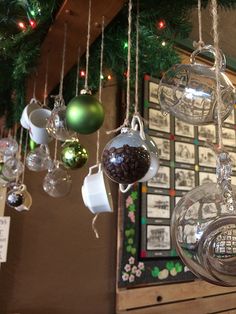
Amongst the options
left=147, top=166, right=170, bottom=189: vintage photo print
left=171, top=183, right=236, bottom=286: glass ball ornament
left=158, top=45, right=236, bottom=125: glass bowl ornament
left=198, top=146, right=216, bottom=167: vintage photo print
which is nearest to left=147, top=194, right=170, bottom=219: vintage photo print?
left=147, top=166, right=170, bottom=189: vintage photo print

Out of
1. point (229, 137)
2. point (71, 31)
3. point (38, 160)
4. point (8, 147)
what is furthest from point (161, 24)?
point (229, 137)

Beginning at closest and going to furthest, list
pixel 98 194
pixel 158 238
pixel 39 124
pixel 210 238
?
pixel 210 238
pixel 98 194
pixel 39 124
pixel 158 238

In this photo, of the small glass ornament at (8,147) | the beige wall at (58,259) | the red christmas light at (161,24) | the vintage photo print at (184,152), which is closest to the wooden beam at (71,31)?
the red christmas light at (161,24)

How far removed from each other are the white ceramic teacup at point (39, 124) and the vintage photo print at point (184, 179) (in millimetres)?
956

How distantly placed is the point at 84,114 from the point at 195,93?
7.4 inches

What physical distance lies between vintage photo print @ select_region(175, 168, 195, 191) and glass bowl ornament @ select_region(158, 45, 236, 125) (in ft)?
3.55

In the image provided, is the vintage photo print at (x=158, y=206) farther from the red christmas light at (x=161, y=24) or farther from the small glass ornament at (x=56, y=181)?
the red christmas light at (x=161, y=24)

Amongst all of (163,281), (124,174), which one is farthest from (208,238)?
(163,281)

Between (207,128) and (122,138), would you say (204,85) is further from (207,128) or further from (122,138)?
(207,128)

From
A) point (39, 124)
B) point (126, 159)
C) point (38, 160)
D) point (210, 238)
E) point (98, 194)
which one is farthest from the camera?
point (38, 160)

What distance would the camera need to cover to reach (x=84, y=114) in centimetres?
53

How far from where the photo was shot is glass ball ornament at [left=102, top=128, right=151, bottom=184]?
0.44 meters

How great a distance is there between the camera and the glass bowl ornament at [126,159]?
0.44 m

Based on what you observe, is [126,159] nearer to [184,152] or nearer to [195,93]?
[195,93]
